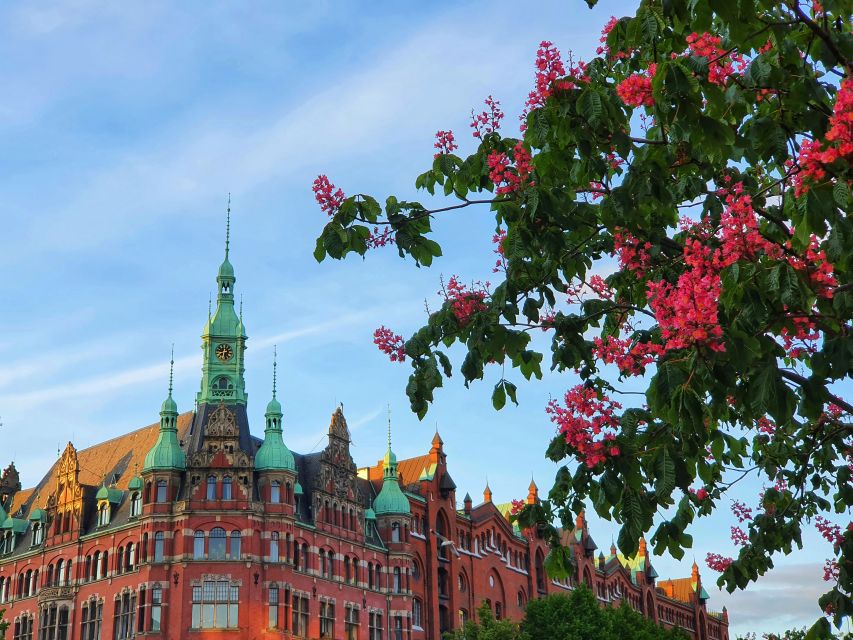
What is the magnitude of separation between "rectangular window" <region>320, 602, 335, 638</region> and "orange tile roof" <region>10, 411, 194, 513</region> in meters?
15.2

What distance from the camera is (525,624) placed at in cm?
7406

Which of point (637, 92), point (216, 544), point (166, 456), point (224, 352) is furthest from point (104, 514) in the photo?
point (637, 92)

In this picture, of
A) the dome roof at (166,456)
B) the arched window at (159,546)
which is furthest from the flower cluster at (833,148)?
the dome roof at (166,456)

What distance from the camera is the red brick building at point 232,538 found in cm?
6700

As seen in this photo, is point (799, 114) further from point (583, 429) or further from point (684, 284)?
point (583, 429)

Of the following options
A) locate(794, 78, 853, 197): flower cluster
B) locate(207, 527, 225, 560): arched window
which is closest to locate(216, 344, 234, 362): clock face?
locate(207, 527, 225, 560): arched window

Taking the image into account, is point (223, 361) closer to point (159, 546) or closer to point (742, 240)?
point (159, 546)

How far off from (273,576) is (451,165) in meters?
57.3

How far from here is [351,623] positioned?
73375 millimetres

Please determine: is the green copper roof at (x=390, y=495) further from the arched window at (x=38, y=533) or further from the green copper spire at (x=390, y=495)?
the arched window at (x=38, y=533)

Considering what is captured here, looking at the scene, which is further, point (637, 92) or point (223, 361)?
point (223, 361)

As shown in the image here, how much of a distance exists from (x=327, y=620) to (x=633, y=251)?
204 ft

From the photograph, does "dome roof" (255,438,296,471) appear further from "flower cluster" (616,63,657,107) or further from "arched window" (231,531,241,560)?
"flower cluster" (616,63,657,107)

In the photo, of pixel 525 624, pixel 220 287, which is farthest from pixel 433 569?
pixel 220 287
